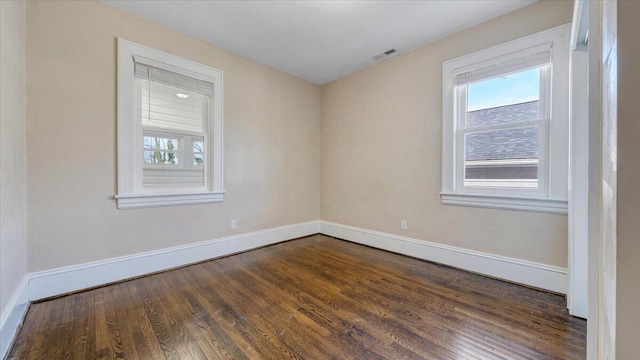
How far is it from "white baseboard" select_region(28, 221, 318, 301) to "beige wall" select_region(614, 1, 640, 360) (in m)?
3.28

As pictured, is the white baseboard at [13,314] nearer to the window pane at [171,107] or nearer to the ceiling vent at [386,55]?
the window pane at [171,107]

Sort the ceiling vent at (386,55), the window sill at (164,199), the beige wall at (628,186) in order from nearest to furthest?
the beige wall at (628,186), the window sill at (164,199), the ceiling vent at (386,55)

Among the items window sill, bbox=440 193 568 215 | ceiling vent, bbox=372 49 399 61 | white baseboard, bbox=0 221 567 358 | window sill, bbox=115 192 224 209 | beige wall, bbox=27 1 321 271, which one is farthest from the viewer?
ceiling vent, bbox=372 49 399 61

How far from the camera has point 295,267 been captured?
2836mm

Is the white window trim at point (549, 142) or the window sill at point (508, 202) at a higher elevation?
the white window trim at point (549, 142)

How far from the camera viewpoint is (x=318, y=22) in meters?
2.66

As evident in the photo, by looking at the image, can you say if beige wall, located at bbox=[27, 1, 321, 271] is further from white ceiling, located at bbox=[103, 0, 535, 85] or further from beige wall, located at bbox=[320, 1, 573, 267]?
beige wall, located at bbox=[320, 1, 573, 267]

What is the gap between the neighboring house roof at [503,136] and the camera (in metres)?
2.42

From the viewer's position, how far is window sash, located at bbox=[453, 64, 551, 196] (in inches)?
90.9

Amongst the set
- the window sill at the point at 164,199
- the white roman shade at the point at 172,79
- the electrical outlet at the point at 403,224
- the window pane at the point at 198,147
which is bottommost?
the electrical outlet at the point at 403,224

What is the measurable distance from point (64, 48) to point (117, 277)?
2.17 metres

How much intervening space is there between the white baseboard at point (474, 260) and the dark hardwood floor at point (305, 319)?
128 millimetres

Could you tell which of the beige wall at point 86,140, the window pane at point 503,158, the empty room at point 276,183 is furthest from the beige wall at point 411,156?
the beige wall at point 86,140

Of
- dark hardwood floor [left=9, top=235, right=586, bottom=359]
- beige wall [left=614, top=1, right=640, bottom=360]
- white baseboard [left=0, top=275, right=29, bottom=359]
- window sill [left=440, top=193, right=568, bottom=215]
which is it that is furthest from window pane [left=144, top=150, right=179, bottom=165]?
beige wall [left=614, top=1, right=640, bottom=360]
